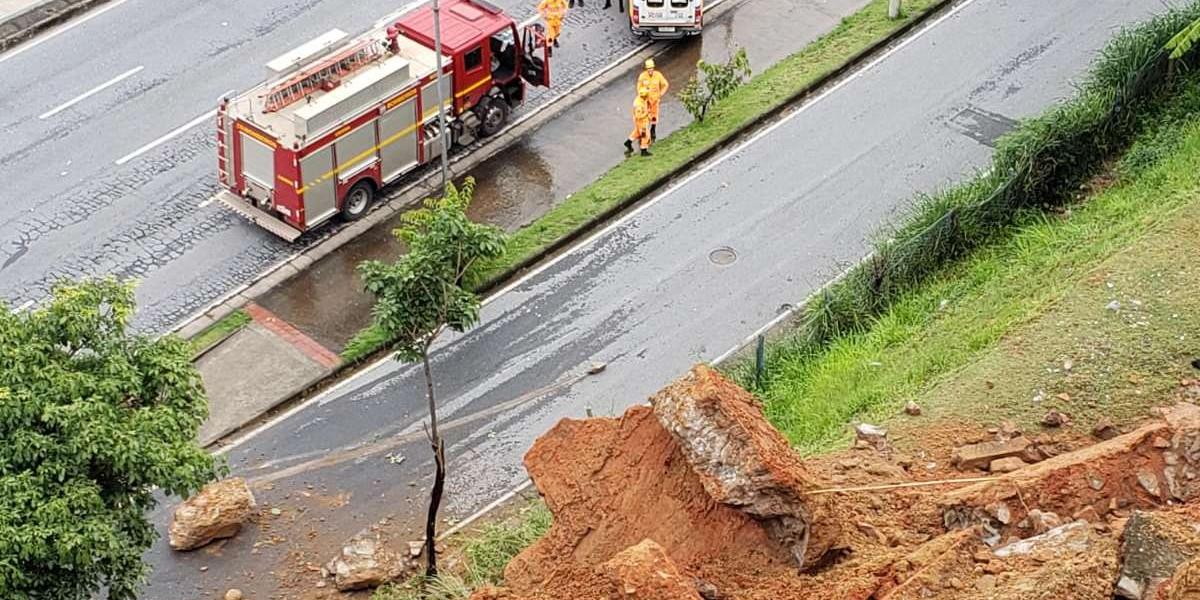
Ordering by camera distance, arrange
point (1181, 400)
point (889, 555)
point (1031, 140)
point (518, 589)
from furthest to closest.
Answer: point (1031, 140) < point (1181, 400) < point (518, 589) < point (889, 555)

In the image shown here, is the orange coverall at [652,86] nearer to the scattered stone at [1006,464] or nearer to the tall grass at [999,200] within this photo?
the tall grass at [999,200]

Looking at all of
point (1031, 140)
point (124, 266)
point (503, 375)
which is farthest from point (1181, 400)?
point (124, 266)

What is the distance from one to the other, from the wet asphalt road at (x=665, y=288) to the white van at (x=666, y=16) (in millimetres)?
2873

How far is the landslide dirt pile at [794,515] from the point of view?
40.2 feet

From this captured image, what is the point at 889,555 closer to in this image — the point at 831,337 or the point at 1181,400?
the point at 1181,400

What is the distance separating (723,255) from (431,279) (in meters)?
7.13

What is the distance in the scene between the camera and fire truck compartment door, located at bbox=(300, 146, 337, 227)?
23078 millimetres

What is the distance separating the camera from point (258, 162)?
23281mm

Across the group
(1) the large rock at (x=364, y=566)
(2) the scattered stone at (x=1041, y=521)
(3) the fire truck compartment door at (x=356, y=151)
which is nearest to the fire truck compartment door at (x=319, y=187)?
(3) the fire truck compartment door at (x=356, y=151)

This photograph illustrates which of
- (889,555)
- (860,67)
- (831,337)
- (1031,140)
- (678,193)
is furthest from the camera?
(860,67)

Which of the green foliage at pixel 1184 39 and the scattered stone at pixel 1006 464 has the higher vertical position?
the green foliage at pixel 1184 39

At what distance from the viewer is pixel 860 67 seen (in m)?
27.6

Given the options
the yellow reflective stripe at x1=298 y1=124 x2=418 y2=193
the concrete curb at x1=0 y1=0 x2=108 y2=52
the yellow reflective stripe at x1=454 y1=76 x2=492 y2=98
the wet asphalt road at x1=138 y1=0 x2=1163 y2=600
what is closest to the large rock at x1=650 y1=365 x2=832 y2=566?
the wet asphalt road at x1=138 y1=0 x2=1163 y2=600

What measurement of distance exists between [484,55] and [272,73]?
11.8 ft
